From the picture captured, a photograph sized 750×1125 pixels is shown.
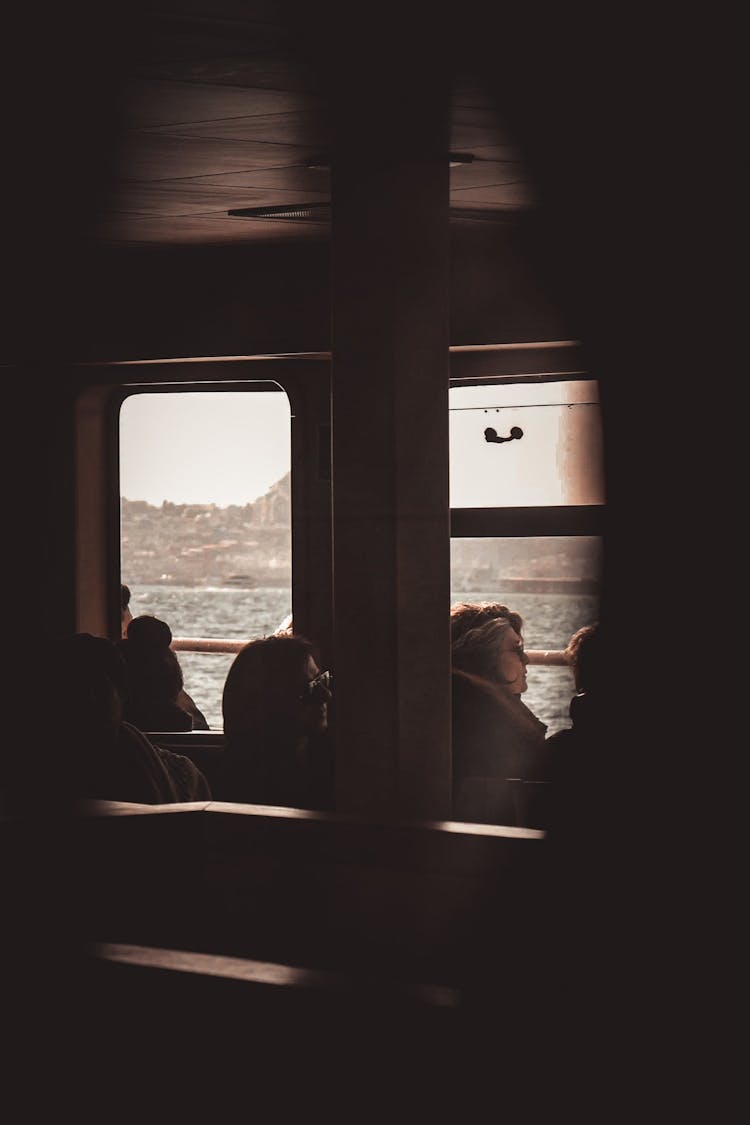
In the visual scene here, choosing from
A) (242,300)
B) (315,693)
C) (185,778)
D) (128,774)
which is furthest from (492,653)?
(242,300)

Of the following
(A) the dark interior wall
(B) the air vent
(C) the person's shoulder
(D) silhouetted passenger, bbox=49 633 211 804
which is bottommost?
(C) the person's shoulder

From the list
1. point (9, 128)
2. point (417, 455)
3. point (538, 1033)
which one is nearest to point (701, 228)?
point (417, 455)

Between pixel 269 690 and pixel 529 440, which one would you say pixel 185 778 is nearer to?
pixel 269 690

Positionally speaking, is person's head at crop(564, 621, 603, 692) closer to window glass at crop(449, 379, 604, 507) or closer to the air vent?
window glass at crop(449, 379, 604, 507)

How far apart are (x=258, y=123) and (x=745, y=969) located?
121 inches

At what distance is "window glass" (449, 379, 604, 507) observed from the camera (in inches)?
255

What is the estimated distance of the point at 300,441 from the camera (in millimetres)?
6672

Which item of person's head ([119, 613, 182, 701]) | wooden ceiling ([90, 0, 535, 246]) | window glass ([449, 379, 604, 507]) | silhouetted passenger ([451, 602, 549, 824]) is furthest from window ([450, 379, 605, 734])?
person's head ([119, 613, 182, 701])

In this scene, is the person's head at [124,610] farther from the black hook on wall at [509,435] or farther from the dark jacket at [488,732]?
the dark jacket at [488,732]

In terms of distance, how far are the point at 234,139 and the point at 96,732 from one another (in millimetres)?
2149

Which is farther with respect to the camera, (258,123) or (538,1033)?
(258,123)

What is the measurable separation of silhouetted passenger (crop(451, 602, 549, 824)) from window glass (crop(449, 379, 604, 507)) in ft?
4.80

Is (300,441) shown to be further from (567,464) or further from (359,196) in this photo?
(359,196)

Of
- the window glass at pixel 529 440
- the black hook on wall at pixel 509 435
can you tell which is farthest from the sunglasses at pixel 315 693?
the black hook on wall at pixel 509 435
